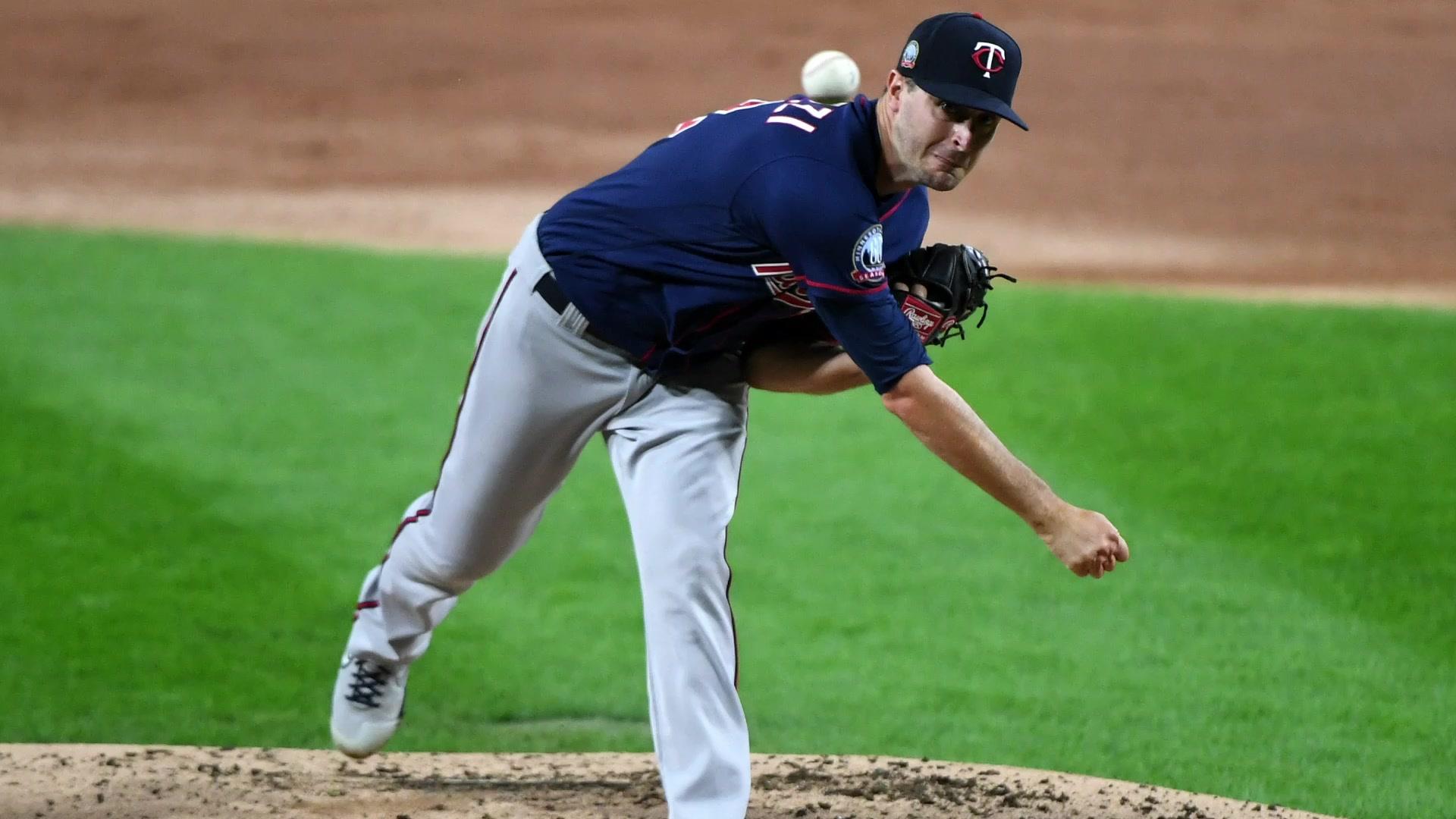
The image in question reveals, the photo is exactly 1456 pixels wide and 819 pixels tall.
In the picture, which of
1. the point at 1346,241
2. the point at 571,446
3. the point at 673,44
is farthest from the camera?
the point at 673,44

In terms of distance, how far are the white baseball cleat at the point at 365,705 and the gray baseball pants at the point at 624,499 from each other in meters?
0.05

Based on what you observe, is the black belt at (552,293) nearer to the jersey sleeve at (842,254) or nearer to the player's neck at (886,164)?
the jersey sleeve at (842,254)

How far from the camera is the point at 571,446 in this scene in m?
3.92

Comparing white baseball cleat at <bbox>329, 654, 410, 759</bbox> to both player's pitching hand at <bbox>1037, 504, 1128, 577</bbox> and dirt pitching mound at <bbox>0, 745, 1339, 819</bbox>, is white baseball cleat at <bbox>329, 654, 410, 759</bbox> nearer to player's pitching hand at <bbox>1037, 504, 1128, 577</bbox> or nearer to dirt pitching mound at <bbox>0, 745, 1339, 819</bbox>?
dirt pitching mound at <bbox>0, 745, 1339, 819</bbox>

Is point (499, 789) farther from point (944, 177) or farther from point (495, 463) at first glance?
point (944, 177)

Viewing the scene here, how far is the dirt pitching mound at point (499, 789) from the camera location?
4.03 meters

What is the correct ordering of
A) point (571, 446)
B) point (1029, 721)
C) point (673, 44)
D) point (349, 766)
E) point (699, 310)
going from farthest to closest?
point (673, 44) → point (1029, 721) → point (349, 766) → point (571, 446) → point (699, 310)

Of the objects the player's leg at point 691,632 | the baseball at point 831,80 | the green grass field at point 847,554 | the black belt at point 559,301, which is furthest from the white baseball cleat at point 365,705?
the baseball at point 831,80

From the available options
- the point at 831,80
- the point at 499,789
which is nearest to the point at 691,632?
the point at 499,789

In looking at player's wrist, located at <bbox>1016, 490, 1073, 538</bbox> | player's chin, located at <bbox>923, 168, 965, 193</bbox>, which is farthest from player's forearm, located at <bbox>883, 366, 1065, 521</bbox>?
player's chin, located at <bbox>923, 168, 965, 193</bbox>

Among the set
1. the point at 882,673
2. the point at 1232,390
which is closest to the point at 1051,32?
the point at 1232,390

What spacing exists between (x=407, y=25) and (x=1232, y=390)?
38.8 feet

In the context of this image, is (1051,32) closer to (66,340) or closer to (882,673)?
(66,340)

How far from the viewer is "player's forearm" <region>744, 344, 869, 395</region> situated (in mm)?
3902
